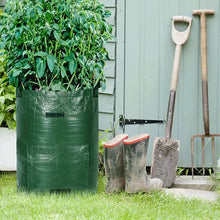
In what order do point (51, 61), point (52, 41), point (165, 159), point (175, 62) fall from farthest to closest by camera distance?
point (175, 62) < point (165, 159) < point (52, 41) < point (51, 61)

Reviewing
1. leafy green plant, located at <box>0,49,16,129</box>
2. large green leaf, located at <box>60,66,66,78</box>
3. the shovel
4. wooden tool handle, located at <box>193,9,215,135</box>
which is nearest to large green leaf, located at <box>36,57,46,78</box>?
large green leaf, located at <box>60,66,66,78</box>

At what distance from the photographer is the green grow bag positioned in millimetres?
3320

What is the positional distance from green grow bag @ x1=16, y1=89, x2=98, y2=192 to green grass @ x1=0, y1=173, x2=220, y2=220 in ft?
0.33

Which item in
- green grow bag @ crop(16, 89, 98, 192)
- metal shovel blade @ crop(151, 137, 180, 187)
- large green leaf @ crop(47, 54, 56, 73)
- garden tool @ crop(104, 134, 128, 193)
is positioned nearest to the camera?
large green leaf @ crop(47, 54, 56, 73)

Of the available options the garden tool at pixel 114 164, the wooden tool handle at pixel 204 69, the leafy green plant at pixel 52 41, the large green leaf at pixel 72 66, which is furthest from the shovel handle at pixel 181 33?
the large green leaf at pixel 72 66

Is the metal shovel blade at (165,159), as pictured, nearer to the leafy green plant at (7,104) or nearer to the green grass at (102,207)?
the green grass at (102,207)

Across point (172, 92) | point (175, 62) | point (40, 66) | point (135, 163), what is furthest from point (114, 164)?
point (175, 62)

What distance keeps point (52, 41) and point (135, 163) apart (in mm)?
942

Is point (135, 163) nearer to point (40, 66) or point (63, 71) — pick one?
point (63, 71)

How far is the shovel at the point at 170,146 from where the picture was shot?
405 centimetres

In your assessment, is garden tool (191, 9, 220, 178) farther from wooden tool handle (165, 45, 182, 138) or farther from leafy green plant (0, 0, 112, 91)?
leafy green plant (0, 0, 112, 91)

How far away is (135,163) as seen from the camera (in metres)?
3.40

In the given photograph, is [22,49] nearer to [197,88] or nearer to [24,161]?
[24,161]

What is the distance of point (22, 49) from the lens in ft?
11.1
